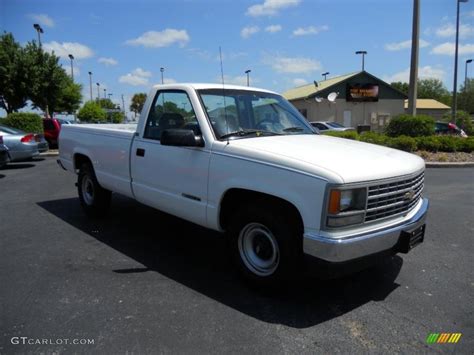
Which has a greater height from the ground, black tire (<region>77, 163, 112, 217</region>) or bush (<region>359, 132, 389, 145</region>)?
bush (<region>359, 132, 389, 145</region>)

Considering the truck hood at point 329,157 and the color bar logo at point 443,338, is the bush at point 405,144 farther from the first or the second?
the color bar logo at point 443,338

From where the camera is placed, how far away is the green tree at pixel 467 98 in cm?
7150

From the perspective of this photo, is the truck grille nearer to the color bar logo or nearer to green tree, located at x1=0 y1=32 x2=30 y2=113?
the color bar logo

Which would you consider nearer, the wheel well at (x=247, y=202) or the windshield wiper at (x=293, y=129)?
the wheel well at (x=247, y=202)

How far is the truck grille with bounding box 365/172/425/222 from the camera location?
11.1 ft

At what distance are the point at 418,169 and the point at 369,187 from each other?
97 centimetres

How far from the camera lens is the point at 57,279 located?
4168 millimetres

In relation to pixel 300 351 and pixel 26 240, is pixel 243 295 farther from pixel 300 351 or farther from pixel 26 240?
pixel 26 240

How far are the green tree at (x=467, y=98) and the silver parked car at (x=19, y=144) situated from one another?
73.7 metres

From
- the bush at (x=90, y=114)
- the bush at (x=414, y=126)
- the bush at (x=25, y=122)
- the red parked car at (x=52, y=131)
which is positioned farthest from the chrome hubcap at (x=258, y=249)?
the bush at (x=90, y=114)

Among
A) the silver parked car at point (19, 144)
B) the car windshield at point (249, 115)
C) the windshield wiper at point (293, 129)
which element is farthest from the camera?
the silver parked car at point (19, 144)

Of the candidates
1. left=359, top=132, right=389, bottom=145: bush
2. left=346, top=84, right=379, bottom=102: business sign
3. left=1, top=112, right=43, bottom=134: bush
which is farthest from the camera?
left=346, top=84, right=379, bottom=102: business sign

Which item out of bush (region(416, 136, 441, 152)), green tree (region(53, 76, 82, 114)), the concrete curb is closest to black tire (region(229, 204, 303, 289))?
the concrete curb

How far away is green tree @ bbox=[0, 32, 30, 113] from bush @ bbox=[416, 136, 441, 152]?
91.4 feet
